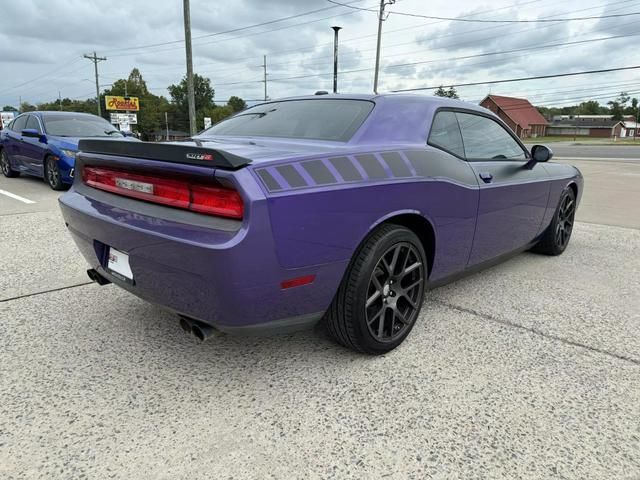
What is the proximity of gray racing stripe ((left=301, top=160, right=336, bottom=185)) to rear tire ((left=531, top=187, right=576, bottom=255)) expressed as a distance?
9.86 ft

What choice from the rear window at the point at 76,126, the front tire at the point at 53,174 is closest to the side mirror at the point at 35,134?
the rear window at the point at 76,126

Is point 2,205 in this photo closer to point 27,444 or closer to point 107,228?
point 107,228

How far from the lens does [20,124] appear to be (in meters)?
9.08

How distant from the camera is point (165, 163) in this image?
204 centimetres

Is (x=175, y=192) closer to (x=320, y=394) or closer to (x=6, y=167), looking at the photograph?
(x=320, y=394)

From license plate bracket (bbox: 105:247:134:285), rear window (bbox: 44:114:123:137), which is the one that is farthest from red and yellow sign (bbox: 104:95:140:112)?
license plate bracket (bbox: 105:247:134:285)

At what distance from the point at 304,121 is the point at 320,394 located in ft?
5.07

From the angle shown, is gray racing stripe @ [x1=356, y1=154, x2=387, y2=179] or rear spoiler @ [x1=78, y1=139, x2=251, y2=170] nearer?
rear spoiler @ [x1=78, y1=139, x2=251, y2=170]

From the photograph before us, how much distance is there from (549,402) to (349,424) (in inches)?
36.3

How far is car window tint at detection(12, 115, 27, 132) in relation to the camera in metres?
8.91

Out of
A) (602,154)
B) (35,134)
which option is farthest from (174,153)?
(602,154)

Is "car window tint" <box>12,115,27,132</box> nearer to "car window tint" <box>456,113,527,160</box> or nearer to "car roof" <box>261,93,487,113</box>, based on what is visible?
"car roof" <box>261,93,487,113</box>

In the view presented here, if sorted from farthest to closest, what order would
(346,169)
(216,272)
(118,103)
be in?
(118,103) → (346,169) → (216,272)

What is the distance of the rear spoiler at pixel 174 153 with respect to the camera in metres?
1.84
